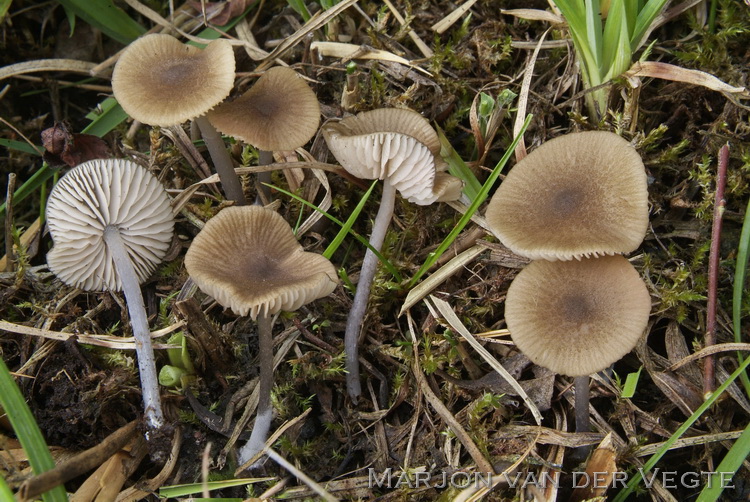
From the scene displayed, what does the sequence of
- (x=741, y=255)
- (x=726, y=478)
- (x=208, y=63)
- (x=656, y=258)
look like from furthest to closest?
1. (x=656, y=258)
2. (x=208, y=63)
3. (x=741, y=255)
4. (x=726, y=478)

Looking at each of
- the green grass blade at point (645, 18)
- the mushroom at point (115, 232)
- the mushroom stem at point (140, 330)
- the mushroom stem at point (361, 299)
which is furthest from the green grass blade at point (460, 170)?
the mushroom stem at point (140, 330)

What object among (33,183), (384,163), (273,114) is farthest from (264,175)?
(33,183)

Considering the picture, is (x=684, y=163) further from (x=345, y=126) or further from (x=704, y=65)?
(x=345, y=126)

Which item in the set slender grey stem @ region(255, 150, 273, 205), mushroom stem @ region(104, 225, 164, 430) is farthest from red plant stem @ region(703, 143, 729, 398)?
mushroom stem @ region(104, 225, 164, 430)

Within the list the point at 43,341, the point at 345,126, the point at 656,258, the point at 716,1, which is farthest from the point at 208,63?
the point at 716,1

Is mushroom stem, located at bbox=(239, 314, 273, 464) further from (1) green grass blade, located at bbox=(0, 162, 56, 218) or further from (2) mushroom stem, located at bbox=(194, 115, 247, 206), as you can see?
(1) green grass blade, located at bbox=(0, 162, 56, 218)
